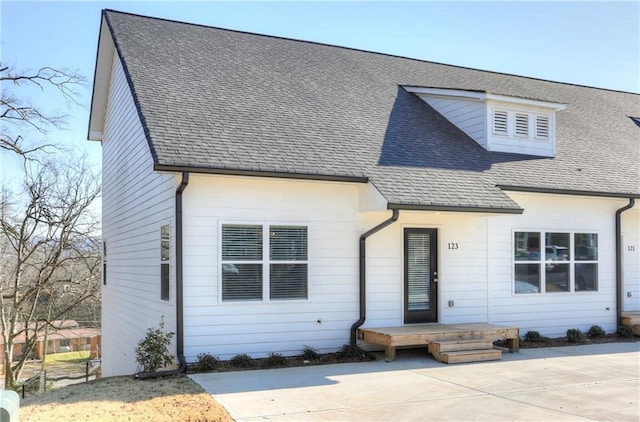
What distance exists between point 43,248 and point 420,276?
1785 centimetres

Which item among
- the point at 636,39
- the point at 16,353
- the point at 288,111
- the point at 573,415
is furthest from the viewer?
the point at 16,353

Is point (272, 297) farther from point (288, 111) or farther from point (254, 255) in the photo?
point (288, 111)

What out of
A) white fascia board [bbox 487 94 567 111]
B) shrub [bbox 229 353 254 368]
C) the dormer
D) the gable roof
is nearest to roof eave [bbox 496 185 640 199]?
the gable roof

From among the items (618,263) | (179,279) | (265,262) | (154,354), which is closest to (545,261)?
(618,263)

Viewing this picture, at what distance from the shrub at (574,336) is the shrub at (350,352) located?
4.51 metres

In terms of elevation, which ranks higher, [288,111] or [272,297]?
[288,111]

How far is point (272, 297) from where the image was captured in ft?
31.9

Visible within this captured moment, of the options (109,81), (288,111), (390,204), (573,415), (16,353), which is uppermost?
(109,81)

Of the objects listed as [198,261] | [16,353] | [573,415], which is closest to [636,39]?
[573,415]

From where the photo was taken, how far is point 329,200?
1014 cm

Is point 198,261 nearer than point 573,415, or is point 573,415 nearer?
point 573,415

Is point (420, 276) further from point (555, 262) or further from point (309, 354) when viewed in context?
point (555, 262)

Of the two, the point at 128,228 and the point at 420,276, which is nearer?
the point at 420,276

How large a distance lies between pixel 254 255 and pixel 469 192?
3.86 m
